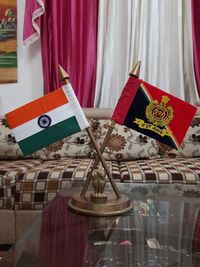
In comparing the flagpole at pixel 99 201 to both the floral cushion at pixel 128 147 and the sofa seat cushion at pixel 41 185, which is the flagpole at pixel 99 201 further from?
the floral cushion at pixel 128 147

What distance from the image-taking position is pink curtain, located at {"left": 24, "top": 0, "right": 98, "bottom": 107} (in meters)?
2.84

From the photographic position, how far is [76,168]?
2021 mm

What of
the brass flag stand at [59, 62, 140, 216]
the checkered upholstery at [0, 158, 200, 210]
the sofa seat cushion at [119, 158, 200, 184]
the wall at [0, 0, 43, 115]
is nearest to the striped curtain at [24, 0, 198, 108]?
the wall at [0, 0, 43, 115]

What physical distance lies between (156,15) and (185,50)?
0.38m

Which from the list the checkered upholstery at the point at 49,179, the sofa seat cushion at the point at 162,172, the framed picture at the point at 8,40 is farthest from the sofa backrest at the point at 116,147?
the framed picture at the point at 8,40

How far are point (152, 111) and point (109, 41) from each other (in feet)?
6.06

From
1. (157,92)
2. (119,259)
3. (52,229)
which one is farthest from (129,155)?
(119,259)

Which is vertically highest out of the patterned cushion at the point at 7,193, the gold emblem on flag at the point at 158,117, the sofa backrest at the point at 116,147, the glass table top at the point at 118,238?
the gold emblem on flag at the point at 158,117

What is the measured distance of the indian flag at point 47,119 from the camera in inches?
44.8

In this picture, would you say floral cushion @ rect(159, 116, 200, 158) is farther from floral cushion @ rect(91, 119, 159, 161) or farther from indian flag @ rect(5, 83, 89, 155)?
indian flag @ rect(5, 83, 89, 155)

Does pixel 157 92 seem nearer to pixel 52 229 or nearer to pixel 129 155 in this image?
pixel 52 229

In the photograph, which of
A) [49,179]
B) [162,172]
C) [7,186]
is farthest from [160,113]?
[7,186]

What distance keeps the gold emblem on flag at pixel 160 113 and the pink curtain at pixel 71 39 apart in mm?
1755

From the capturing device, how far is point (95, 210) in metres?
1.12
